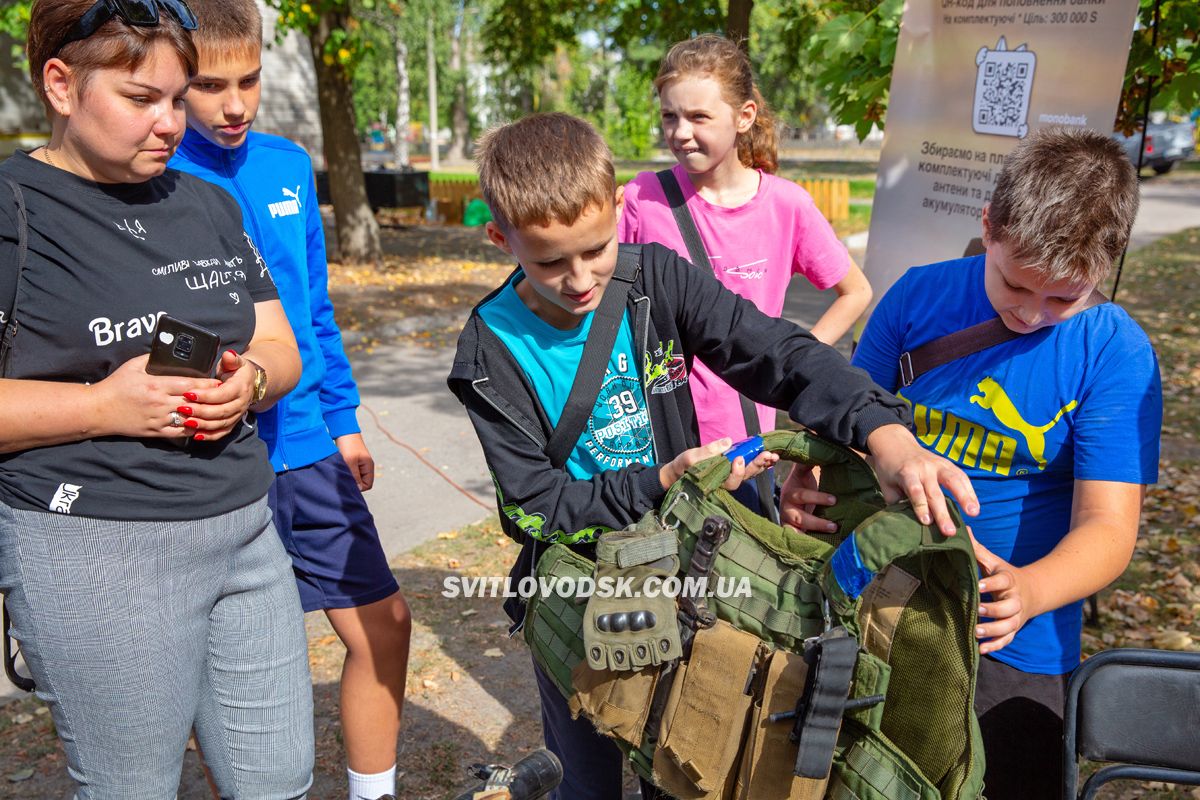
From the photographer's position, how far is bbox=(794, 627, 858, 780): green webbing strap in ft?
4.75

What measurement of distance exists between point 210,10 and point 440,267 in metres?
11.2

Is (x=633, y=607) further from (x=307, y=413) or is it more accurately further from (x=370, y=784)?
(x=370, y=784)

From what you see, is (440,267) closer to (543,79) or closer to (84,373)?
(84,373)

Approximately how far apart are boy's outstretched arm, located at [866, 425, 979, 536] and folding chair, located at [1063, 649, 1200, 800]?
726mm

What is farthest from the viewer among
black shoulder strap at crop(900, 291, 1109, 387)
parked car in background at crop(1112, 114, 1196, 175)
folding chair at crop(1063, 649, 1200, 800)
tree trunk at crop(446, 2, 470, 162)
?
tree trunk at crop(446, 2, 470, 162)

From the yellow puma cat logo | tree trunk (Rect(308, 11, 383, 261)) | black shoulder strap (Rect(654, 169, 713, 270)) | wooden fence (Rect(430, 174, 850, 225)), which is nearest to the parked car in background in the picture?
wooden fence (Rect(430, 174, 850, 225))

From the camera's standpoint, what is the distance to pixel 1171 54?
4480mm

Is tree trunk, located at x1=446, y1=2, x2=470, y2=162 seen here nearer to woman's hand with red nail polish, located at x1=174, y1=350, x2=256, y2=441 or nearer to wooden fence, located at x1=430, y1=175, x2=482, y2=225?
wooden fence, located at x1=430, y1=175, x2=482, y2=225

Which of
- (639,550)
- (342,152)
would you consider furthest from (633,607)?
(342,152)

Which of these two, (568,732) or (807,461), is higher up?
(807,461)

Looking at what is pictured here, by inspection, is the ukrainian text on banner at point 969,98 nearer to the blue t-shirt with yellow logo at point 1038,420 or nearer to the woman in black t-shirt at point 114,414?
the blue t-shirt with yellow logo at point 1038,420

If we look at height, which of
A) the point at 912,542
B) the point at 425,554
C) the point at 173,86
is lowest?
the point at 425,554

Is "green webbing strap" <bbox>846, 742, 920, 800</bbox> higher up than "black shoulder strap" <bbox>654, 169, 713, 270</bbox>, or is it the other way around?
"black shoulder strap" <bbox>654, 169, 713, 270</bbox>

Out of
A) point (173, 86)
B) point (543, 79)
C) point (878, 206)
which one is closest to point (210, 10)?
point (173, 86)
